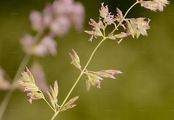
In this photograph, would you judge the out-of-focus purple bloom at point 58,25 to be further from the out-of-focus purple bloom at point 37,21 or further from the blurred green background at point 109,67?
the blurred green background at point 109,67

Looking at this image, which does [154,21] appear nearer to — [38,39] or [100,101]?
[100,101]

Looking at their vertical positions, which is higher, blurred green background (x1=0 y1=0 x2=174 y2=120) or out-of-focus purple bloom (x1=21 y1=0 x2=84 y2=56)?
out-of-focus purple bloom (x1=21 y1=0 x2=84 y2=56)

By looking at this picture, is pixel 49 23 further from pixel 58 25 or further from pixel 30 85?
pixel 30 85

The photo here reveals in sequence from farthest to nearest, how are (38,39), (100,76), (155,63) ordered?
(155,63), (38,39), (100,76)

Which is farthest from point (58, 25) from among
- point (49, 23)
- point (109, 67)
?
point (109, 67)

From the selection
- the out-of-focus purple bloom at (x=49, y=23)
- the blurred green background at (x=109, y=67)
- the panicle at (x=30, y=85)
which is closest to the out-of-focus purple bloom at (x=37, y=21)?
the out-of-focus purple bloom at (x=49, y=23)

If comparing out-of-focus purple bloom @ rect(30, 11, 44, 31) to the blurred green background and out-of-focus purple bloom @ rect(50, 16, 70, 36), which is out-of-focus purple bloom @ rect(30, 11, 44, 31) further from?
the blurred green background

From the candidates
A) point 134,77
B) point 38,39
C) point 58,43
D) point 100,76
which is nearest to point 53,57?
point 58,43

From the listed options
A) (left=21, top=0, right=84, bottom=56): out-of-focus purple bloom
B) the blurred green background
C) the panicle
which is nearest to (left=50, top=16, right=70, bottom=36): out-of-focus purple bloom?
(left=21, top=0, right=84, bottom=56): out-of-focus purple bloom
